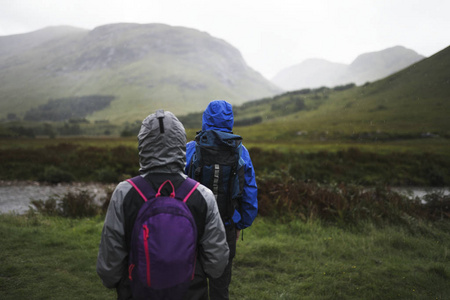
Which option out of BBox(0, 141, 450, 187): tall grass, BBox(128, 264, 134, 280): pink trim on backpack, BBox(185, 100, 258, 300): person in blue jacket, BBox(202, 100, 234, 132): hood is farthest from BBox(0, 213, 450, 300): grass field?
BBox(0, 141, 450, 187): tall grass

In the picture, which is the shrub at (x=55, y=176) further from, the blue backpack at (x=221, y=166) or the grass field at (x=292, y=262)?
the blue backpack at (x=221, y=166)

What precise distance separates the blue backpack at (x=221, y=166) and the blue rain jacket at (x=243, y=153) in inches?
6.1

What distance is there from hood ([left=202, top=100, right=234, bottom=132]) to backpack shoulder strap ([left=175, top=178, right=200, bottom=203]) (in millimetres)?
1137

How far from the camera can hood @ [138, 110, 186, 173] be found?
2.07m

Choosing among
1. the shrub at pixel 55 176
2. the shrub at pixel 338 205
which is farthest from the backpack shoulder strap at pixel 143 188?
the shrub at pixel 55 176

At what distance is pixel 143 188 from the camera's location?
2.03 meters

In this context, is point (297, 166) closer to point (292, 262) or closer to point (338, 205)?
point (338, 205)

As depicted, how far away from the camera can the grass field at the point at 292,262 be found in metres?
4.16

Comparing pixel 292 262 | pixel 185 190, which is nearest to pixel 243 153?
pixel 185 190

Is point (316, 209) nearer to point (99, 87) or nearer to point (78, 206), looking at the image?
point (78, 206)

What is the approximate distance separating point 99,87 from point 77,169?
18631cm

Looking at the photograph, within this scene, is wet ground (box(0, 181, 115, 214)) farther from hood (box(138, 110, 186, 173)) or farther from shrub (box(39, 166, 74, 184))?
hood (box(138, 110, 186, 173))

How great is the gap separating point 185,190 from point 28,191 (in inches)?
782

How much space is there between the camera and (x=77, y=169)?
21.4 m
